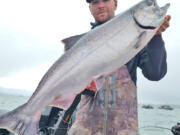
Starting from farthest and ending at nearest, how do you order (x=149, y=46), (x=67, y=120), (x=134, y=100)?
(x=67, y=120) < (x=134, y=100) < (x=149, y=46)

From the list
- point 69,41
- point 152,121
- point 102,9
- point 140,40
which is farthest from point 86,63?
point 152,121

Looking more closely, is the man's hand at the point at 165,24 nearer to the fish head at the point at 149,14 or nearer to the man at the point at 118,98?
the fish head at the point at 149,14

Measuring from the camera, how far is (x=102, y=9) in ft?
13.8

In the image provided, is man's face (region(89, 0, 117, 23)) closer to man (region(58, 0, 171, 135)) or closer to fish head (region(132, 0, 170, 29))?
man (region(58, 0, 171, 135))

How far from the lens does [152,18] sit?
3234 mm

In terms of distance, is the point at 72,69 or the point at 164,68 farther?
the point at 164,68

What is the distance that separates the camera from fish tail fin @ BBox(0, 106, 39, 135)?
9.84 ft

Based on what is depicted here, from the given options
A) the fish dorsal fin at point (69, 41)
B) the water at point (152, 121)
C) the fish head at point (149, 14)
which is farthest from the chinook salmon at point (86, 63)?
the water at point (152, 121)

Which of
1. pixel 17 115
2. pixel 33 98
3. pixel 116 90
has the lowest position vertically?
pixel 17 115

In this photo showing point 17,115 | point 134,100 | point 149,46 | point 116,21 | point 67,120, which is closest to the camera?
point 17,115

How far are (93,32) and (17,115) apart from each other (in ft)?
4.85

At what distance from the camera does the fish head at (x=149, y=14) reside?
320cm

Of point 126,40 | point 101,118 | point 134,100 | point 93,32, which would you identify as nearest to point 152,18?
point 126,40

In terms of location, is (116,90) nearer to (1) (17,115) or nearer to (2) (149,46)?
(2) (149,46)
